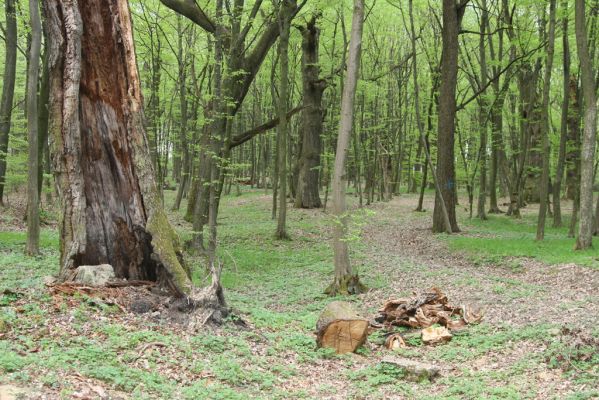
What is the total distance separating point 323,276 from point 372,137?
22695 millimetres

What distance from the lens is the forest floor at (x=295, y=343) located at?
15.7 feet

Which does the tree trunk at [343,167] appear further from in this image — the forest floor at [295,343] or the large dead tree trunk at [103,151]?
the large dead tree trunk at [103,151]

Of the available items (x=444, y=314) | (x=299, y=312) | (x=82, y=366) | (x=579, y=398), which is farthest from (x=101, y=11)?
(x=579, y=398)

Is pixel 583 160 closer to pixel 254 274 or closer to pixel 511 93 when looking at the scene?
pixel 254 274

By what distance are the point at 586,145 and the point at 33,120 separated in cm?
1295

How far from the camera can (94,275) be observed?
6660 mm

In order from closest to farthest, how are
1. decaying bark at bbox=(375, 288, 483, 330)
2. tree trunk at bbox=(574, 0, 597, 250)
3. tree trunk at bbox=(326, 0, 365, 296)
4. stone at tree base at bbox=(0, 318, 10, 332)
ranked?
1. stone at tree base at bbox=(0, 318, 10, 332)
2. decaying bark at bbox=(375, 288, 483, 330)
3. tree trunk at bbox=(326, 0, 365, 296)
4. tree trunk at bbox=(574, 0, 597, 250)

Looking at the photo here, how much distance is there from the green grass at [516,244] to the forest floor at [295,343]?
0.16 metres

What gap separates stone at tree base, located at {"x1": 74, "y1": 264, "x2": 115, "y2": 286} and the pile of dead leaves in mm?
4184

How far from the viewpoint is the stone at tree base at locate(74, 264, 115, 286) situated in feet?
21.6

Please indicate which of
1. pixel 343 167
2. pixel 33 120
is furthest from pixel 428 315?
pixel 33 120

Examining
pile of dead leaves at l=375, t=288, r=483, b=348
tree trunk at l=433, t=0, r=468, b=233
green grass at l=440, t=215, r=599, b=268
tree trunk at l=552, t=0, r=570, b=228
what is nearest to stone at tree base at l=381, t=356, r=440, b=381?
pile of dead leaves at l=375, t=288, r=483, b=348

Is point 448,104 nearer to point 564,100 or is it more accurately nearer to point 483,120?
point 564,100

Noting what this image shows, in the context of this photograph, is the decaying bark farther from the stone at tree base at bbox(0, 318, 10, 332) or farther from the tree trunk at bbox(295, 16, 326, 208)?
the tree trunk at bbox(295, 16, 326, 208)
